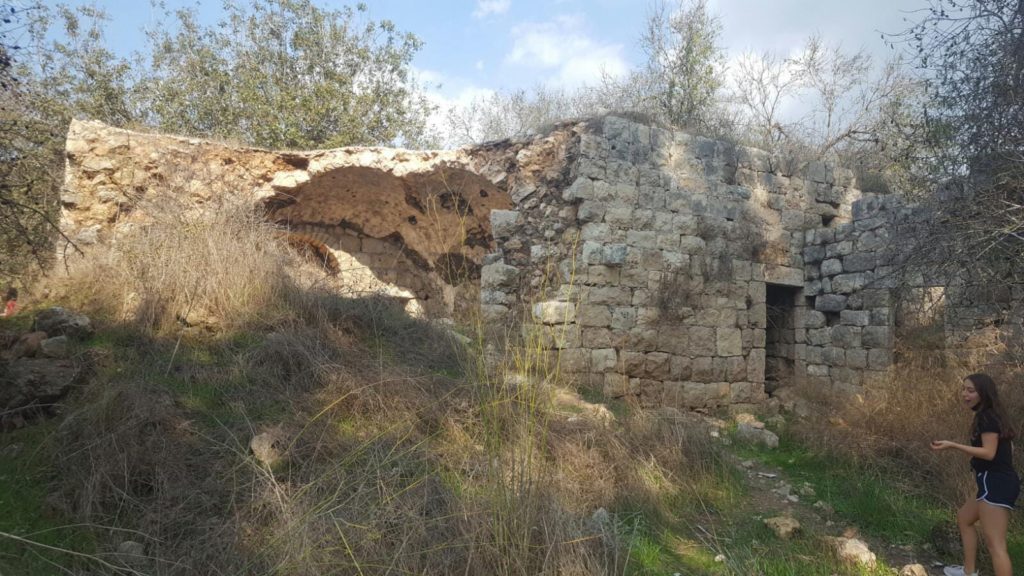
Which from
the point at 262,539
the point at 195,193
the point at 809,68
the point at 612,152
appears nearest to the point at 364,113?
the point at 195,193

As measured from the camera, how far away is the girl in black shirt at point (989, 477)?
2.97 meters

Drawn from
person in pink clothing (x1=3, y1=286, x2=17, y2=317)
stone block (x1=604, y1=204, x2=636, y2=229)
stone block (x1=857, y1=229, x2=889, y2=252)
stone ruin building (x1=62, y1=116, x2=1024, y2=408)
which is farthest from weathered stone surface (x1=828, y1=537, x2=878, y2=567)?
person in pink clothing (x1=3, y1=286, x2=17, y2=317)

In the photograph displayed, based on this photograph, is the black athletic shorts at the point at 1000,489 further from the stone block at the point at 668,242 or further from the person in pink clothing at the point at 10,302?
the person in pink clothing at the point at 10,302

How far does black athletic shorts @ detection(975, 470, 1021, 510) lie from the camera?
297 cm

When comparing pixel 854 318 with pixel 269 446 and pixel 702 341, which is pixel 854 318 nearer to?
pixel 702 341

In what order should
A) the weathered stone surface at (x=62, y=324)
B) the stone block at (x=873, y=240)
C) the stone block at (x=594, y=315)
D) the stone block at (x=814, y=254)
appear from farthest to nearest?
1. the stone block at (x=814, y=254)
2. the stone block at (x=873, y=240)
3. the stone block at (x=594, y=315)
4. the weathered stone surface at (x=62, y=324)

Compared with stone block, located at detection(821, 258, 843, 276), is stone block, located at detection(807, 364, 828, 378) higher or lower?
lower

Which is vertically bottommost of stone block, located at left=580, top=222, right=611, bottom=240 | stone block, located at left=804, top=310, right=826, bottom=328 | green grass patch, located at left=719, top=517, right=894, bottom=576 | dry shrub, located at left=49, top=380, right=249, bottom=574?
green grass patch, located at left=719, top=517, right=894, bottom=576

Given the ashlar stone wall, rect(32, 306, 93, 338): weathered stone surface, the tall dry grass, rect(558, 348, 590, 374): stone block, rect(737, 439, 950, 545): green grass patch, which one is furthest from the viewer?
the ashlar stone wall

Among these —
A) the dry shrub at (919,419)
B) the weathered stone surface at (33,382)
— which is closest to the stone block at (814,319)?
the dry shrub at (919,419)

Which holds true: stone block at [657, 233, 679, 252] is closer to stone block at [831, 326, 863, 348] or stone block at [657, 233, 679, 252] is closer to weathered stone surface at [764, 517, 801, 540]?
stone block at [831, 326, 863, 348]

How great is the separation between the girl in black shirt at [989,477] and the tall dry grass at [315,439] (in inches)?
59.3

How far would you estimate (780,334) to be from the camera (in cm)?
819

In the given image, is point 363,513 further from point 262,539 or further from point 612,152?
point 612,152
